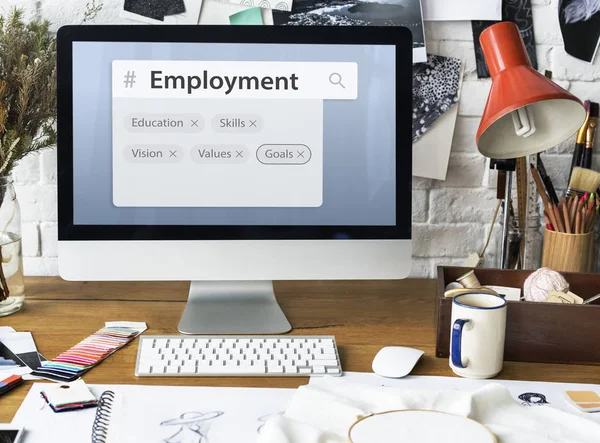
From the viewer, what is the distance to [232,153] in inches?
45.3

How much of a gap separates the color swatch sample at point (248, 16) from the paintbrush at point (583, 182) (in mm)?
696

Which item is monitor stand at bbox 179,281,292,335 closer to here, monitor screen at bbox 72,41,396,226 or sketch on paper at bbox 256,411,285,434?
monitor screen at bbox 72,41,396,226

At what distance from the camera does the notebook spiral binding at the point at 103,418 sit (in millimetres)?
820

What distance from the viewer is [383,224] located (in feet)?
3.84

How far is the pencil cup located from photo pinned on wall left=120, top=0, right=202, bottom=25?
32.6 inches

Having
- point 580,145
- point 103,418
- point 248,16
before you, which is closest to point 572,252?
point 580,145

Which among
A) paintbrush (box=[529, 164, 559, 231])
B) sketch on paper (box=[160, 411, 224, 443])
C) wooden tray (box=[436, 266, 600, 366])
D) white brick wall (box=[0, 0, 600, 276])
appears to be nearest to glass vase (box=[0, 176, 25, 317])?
white brick wall (box=[0, 0, 600, 276])

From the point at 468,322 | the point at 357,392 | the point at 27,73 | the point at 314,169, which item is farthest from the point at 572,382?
the point at 27,73

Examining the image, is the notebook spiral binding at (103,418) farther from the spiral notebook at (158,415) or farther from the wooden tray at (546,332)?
the wooden tray at (546,332)

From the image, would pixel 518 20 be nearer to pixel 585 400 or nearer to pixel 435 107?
pixel 435 107

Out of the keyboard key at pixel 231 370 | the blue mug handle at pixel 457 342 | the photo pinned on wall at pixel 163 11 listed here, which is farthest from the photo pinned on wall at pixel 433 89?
the keyboard key at pixel 231 370

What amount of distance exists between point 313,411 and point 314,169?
0.43 m

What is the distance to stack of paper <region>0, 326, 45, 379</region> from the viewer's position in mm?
1009

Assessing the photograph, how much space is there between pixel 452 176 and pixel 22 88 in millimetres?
867
